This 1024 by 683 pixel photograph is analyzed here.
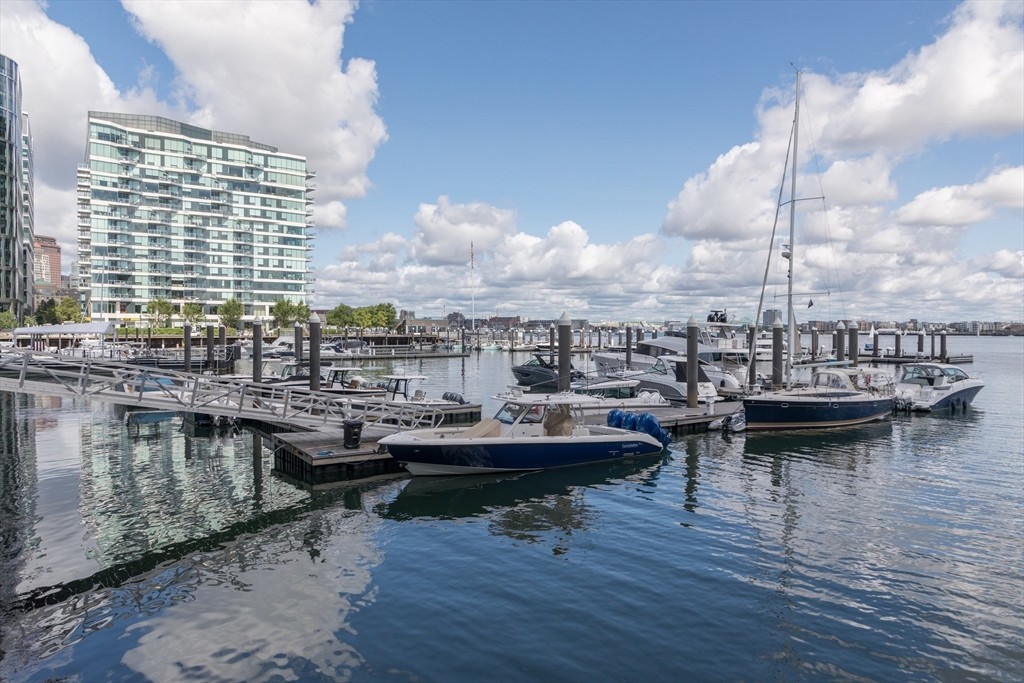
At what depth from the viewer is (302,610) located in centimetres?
999

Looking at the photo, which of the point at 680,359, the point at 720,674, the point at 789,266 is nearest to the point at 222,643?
the point at 720,674

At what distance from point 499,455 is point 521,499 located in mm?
2316

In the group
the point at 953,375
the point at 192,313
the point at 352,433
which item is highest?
the point at 192,313

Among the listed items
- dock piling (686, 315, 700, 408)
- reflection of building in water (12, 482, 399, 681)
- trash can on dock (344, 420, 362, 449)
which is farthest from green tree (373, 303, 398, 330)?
reflection of building in water (12, 482, 399, 681)

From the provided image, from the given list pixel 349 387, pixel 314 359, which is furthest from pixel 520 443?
pixel 349 387

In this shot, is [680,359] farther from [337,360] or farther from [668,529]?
[337,360]

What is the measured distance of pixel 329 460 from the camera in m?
18.8

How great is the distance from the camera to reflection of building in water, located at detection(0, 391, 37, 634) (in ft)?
37.4

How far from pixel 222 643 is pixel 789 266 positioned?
97.2 feet

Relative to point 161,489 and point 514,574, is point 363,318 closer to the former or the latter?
point 161,489

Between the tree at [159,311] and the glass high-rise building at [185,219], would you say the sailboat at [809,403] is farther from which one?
the glass high-rise building at [185,219]

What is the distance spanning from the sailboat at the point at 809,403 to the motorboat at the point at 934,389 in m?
3.29

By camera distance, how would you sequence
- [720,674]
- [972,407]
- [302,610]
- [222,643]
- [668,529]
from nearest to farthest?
[720,674]
[222,643]
[302,610]
[668,529]
[972,407]

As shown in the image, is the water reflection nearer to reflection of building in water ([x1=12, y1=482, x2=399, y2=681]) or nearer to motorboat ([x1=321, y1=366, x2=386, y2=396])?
reflection of building in water ([x1=12, y1=482, x2=399, y2=681])
